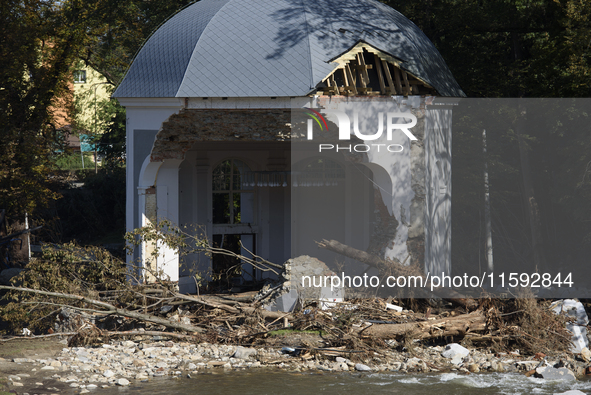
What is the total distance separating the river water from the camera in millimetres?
9266

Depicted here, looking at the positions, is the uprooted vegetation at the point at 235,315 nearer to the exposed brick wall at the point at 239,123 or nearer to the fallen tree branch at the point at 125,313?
the fallen tree branch at the point at 125,313

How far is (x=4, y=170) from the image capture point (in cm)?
1727

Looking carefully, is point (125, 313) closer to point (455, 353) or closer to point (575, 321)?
point (455, 353)

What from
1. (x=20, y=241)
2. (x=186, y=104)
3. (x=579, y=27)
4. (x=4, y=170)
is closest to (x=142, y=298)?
(x=186, y=104)

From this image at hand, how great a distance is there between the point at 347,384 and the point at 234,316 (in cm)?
328

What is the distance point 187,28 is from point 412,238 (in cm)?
707

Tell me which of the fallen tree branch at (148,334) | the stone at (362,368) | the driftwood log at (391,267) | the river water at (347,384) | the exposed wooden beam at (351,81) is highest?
the exposed wooden beam at (351,81)

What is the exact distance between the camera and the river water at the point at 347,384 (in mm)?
9266

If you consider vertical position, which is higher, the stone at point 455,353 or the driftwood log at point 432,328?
the driftwood log at point 432,328

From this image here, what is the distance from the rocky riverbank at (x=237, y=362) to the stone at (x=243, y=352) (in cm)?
2

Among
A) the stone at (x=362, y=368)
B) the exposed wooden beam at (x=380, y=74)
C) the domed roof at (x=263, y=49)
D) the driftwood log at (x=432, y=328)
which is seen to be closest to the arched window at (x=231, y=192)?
the domed roof at (x=263, y=49)

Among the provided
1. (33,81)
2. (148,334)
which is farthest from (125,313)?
(33,81)

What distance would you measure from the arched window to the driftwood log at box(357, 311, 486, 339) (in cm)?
731

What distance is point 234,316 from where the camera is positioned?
12.2 meters
